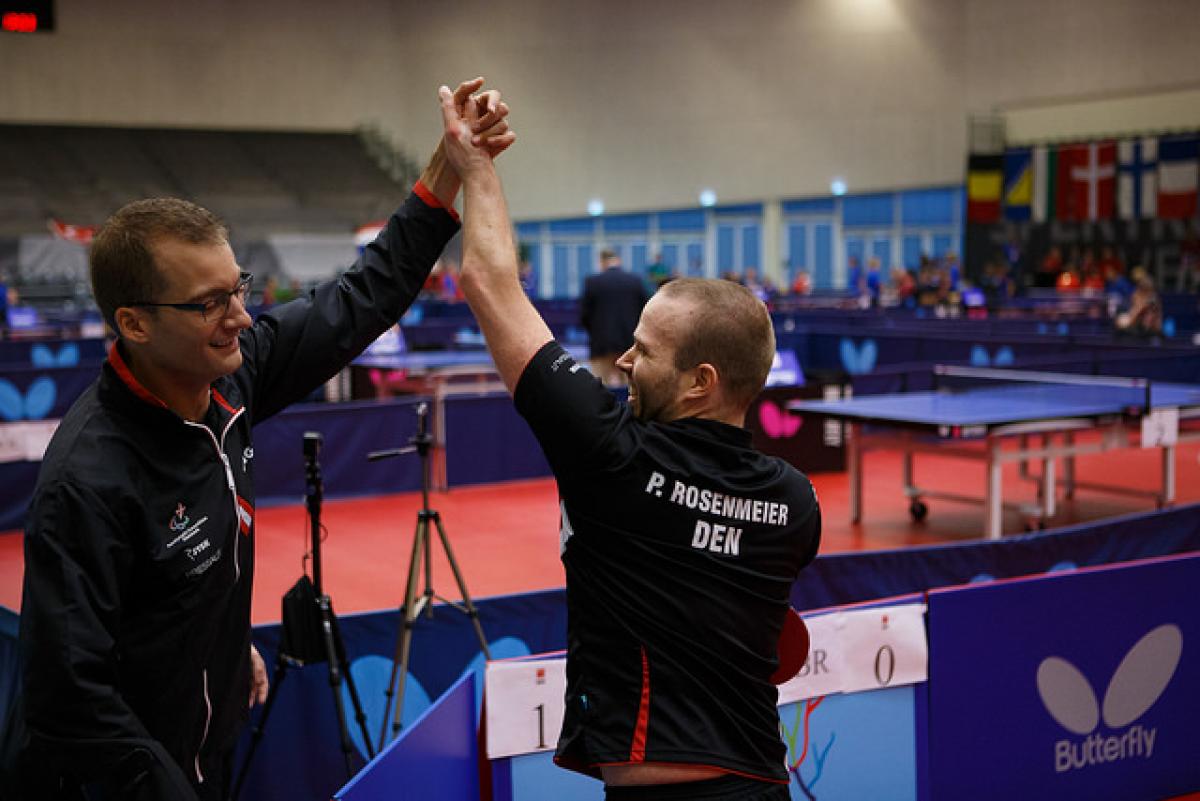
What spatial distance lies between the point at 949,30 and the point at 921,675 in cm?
2618

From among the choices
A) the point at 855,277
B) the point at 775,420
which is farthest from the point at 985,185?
the point at 775,420

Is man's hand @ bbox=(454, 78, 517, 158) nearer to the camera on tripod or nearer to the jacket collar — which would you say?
the jacket collar

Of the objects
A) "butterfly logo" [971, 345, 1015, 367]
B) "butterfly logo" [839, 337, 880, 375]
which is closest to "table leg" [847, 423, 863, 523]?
"butterfly logo" [971, 345, 1015, 367]

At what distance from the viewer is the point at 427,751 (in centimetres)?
270

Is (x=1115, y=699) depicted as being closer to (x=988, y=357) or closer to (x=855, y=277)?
(x=988, y=357)

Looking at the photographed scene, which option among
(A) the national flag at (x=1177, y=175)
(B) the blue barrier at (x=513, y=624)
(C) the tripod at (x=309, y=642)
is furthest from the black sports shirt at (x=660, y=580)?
(A) the national flag at (x=1177, y=175)

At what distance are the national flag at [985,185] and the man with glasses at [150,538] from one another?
89.3 ft

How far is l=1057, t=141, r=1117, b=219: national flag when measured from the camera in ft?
86.1

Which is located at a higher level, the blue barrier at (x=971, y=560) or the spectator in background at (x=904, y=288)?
the spectator in background at (x=904, y=288)

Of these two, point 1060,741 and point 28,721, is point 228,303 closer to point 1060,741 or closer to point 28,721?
point 28,721

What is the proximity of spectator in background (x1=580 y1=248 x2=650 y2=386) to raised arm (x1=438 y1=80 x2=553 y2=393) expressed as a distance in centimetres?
937

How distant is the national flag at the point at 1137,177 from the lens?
25516mm

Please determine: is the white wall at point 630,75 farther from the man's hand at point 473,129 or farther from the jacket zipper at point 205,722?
the jacket zipper at point 205,722

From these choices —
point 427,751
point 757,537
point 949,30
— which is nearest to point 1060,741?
point 427,751
